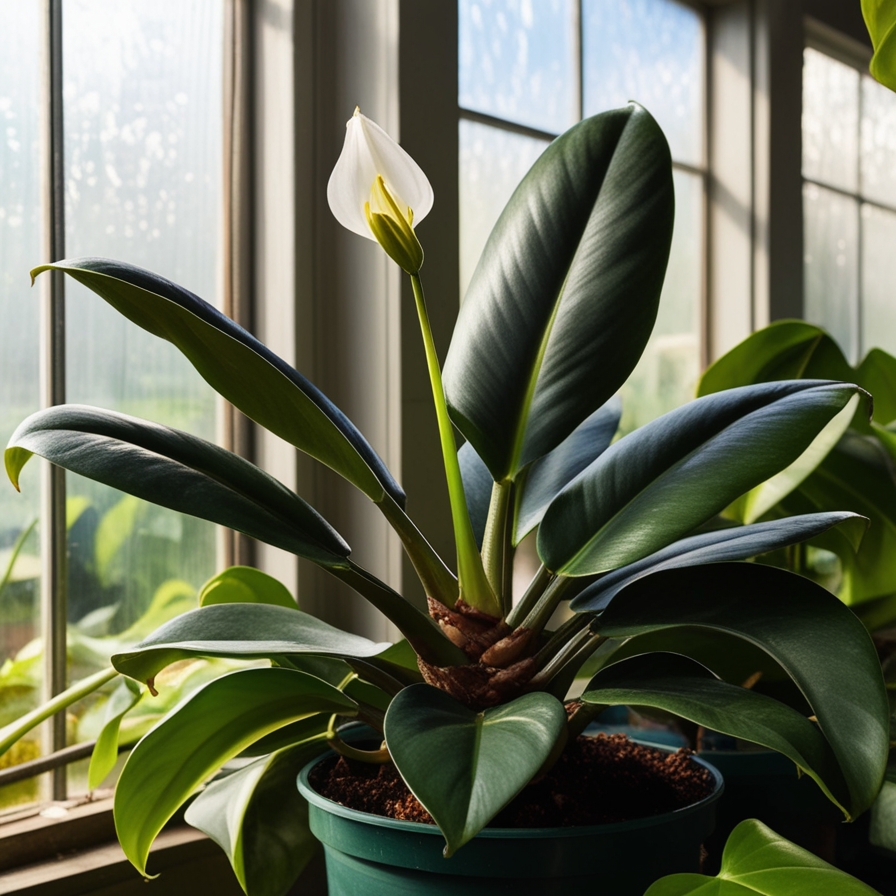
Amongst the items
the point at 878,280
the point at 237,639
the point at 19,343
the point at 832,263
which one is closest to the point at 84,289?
the point at 19,343

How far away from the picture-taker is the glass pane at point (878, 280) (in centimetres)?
200

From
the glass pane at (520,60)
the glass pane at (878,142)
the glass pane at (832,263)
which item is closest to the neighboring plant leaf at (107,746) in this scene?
the glass pane at (520,60)

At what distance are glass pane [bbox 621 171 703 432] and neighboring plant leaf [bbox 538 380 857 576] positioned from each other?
88cm

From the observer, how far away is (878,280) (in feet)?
6.72

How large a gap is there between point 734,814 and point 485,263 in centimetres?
52

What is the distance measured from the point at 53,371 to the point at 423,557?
1.43 ft

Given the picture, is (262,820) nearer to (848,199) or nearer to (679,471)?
(679,471)

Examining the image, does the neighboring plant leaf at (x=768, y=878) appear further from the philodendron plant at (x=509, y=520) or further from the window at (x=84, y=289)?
the window at (x=84, y=289)

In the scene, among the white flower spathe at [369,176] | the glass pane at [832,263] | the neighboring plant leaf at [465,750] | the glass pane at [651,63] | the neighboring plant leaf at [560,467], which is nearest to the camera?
the neighboring plant leaf at [465,750]

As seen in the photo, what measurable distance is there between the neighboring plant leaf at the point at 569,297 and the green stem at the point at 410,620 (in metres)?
0.11

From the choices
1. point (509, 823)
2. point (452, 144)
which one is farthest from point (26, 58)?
point (509, 823)

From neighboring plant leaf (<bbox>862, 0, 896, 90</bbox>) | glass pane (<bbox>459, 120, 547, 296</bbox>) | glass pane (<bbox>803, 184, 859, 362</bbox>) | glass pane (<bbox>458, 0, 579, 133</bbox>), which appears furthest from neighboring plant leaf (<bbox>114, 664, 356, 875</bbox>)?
glass pane (<bbox>803, 184, 859, 362</bbox>)

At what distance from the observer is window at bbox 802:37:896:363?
6.10 feet

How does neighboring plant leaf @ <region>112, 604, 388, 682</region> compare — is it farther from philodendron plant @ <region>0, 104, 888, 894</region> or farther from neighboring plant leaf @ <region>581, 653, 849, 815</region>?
neighboring plant leaf @ <region>581, 653, 849, 815</region>
